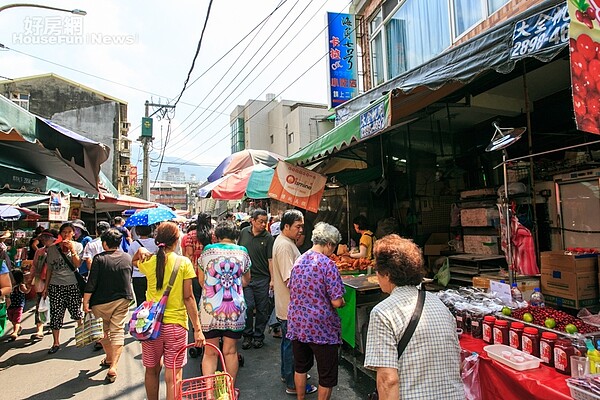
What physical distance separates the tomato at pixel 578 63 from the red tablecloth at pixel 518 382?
1782 mm

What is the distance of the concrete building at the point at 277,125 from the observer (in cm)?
2747

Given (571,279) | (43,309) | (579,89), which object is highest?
(579,89)

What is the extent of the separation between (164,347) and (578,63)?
3773 mm

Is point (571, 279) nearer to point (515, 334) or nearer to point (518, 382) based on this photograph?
point (515, 334)

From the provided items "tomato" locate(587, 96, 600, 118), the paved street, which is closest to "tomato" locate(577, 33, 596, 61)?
"tomato" locate(587, 96, 600, 118)

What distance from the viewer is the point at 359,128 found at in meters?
3.91

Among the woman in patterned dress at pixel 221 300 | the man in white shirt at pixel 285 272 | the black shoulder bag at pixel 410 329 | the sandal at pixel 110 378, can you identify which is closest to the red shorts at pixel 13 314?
the sandal at pixel 110 378

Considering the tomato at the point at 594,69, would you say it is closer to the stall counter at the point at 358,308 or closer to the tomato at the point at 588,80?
the tomato at the point at 588,80

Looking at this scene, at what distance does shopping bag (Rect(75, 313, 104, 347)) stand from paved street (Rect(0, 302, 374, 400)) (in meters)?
0.38

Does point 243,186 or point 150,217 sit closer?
point 150,217

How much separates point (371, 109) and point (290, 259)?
1876 mm

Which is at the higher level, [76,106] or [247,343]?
[76,106]

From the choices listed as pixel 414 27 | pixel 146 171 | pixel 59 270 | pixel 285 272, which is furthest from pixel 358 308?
pixel 146 171

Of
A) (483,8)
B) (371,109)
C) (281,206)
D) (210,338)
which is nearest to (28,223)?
(281,206)
